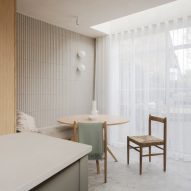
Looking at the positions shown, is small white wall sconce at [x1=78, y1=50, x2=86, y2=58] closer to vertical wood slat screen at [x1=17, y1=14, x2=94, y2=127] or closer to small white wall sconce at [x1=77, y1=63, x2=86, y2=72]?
vertical wood slat screen at [x1=17, y1=14, x2=94, y2=127]

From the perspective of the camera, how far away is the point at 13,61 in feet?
7.82

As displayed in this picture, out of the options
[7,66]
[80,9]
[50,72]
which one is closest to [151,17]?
[80,9]

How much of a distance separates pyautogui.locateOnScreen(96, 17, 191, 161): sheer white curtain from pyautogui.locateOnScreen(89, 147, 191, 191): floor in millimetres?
520

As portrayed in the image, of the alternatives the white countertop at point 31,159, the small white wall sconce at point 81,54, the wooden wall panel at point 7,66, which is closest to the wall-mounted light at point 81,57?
the small white wall sconce at point 81,54

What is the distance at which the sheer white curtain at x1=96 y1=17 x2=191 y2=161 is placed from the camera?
3.33 meters

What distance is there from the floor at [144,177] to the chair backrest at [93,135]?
1.35 ft

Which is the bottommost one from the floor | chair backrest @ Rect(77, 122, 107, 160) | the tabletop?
the floor

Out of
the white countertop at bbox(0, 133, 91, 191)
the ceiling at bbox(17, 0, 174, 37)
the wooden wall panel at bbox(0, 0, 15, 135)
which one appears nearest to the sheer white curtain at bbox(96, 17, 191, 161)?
the ceiling at bbox(17, 0, 174, 37)

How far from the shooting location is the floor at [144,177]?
241 centimetres

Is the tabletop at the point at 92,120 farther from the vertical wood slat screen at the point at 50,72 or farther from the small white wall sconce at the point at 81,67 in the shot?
the small white wall sconce at the point at 81,67

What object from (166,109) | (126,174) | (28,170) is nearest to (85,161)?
(28,170)

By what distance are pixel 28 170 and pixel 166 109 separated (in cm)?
321

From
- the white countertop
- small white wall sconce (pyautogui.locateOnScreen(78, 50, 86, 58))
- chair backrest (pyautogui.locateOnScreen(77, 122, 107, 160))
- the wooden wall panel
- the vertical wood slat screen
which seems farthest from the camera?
small white wall sconce (pyautogui.locateOnScreen(78, 50, 86, 58))

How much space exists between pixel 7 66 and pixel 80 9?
1.45m
